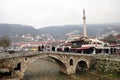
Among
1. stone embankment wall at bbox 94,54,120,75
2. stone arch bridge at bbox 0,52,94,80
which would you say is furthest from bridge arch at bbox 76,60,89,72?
stone embankment wall at bbox 94,54,120,75

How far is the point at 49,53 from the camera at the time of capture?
141 feet

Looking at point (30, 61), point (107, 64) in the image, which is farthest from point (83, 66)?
point (30, 61)

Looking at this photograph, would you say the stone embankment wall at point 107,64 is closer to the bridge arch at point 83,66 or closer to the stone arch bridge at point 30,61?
the stone arch bridge at point 30,61

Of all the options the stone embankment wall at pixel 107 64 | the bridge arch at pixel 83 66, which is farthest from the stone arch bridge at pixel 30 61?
A: the stone embankment wall at pixel 107 64

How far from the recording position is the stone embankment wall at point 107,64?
42.9 meters

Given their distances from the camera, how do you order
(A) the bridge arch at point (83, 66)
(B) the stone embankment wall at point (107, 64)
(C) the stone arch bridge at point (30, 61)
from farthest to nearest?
(A) the bridge arch at point (83, 66), (B) the stone embankment wall at point (107, 64), (C) the stone arch bridge at point (30, 61)

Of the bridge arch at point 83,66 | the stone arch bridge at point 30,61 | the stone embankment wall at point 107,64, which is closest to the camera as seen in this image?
the stone arch bridge at point 30,61

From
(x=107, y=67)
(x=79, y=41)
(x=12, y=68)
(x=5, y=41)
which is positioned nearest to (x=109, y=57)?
(x=107, y=67)

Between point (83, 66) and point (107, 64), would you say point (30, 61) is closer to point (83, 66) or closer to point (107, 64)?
point (83, 66)

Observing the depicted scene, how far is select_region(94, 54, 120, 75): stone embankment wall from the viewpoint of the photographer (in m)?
42.9

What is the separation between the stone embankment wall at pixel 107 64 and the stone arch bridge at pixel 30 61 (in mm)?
2093

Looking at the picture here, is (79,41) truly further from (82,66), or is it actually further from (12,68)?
(12,68)

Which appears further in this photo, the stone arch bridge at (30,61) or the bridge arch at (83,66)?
the bridge arch at (83,66)

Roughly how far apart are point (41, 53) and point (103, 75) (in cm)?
1399
